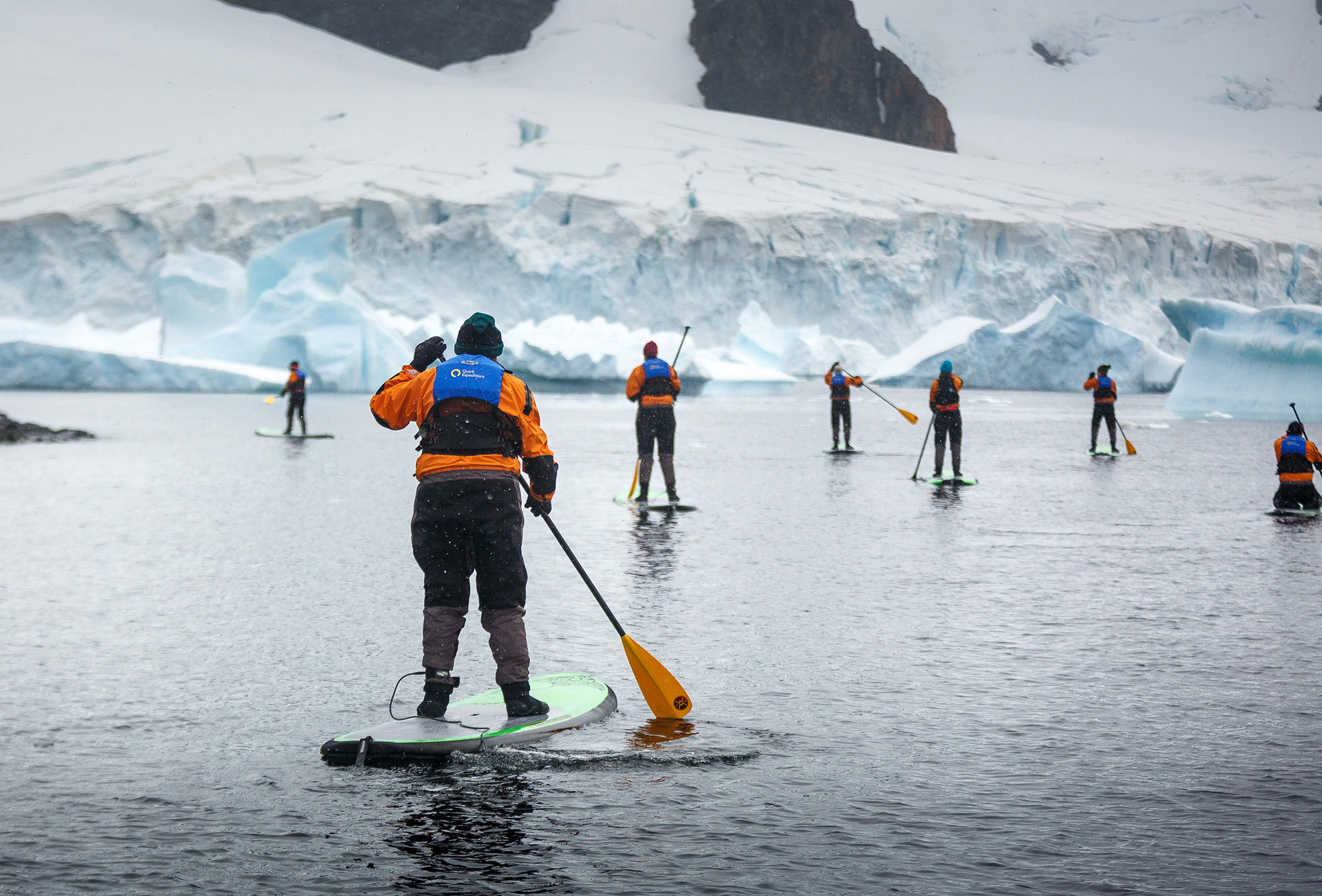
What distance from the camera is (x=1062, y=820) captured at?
3.72m

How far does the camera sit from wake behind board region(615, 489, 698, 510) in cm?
1198

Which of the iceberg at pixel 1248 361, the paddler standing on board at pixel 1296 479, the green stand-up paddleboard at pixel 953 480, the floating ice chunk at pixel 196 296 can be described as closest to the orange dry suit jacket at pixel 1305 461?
the paddler standing on board at pixel 1296 479

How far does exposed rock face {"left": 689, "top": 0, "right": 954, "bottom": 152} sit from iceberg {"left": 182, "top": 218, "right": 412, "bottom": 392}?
226ft

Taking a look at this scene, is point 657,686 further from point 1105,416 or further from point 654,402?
point 1105,416

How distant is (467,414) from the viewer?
15.2 ft

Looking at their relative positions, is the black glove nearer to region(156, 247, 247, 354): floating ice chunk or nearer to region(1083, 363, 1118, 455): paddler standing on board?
region(1083, 363, 1118, 455): paddler standing on board

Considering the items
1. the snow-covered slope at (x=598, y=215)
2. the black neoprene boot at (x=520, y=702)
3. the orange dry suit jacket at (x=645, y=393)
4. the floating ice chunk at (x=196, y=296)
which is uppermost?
the snow-covered slope at (x=598, y=215)

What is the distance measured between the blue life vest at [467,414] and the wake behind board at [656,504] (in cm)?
729

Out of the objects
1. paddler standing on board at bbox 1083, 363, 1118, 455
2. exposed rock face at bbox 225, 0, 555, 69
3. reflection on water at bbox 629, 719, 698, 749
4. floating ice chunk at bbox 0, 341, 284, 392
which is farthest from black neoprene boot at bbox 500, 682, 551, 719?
exposed rock face at bbox 225, 0, 555, 69

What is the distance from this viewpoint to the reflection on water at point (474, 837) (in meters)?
3.26

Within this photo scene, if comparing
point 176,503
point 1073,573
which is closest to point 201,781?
point 1073,573

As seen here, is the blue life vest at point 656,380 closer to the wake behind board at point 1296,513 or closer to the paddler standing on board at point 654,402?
the paddler standing on board at point 654,402

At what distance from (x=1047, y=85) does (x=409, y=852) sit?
11430 cm

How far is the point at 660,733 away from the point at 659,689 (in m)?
0.20
